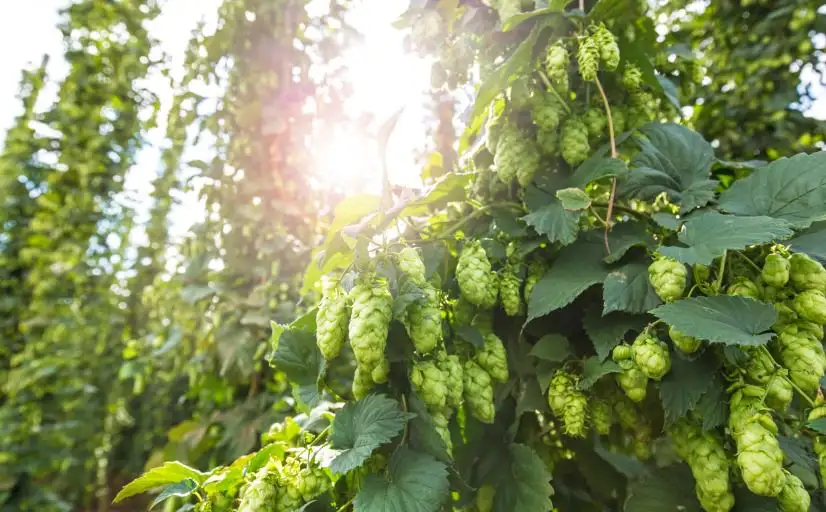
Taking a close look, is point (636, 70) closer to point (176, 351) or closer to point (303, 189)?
point (303, 189)

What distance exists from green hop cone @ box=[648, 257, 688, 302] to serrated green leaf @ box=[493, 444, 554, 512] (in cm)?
31

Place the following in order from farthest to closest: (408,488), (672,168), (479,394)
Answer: (672,168)
(479,394)
(408,488)

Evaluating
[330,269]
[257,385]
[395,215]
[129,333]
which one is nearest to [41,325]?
[129,333]

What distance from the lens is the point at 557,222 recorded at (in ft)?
2.53

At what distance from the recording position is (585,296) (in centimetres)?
85

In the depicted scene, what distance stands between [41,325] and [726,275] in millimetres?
3251

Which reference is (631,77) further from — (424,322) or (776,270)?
(424,322)

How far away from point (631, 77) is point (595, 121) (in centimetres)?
10

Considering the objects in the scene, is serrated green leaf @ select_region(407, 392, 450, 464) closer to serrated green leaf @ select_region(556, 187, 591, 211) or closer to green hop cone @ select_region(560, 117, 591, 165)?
serrated green leaf @ select_region(556, 187, 591, 211)

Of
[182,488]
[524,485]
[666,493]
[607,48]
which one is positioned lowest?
[666,493]

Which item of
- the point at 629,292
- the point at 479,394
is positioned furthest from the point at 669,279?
the point at 479,394

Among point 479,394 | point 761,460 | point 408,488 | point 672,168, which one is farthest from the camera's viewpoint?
point 672,168

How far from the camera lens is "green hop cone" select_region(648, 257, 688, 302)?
2.05ft

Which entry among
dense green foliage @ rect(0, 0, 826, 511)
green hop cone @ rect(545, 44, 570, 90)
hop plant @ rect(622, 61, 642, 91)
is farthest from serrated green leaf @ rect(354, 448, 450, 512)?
hop plant @ rect(622, 61, 642, 91)
